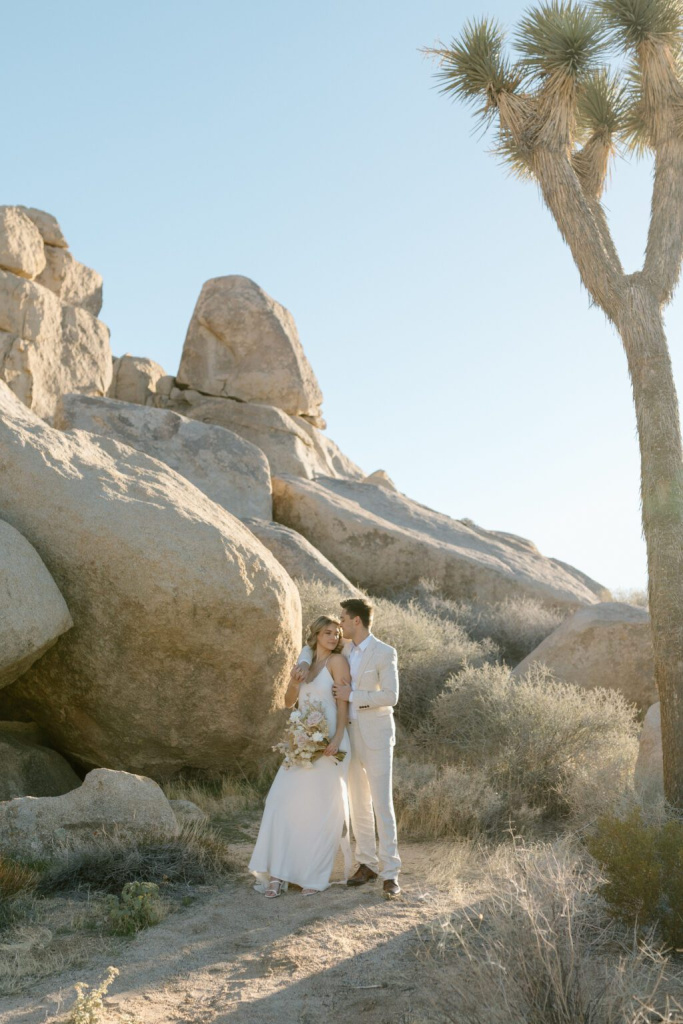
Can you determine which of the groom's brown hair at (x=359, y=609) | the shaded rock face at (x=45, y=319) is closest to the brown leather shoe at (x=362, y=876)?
the groom's brown hair at (x=359, y=609)

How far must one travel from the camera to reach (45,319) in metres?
19.1

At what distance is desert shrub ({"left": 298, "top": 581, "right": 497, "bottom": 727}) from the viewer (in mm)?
11141

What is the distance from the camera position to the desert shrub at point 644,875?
199 inches

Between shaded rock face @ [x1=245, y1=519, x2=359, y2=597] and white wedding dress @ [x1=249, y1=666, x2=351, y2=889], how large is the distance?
5.91 meters

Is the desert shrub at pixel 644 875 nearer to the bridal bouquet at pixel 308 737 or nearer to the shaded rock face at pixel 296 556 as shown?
the bridal bouquet at pixel 308 737

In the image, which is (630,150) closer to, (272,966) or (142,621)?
(142,621)

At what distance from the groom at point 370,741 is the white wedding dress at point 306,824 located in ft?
0.37

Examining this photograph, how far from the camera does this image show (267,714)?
8.67 meters

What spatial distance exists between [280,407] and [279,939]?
16.1 metres

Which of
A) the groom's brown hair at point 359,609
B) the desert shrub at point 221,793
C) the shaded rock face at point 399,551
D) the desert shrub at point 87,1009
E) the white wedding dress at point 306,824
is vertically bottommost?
the desert shrub at point 87,1009

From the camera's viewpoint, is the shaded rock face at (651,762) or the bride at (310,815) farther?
the shaded rock face at (651,762)

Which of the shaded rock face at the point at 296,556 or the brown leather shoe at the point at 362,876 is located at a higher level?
the shaded rock face at the point at 296,556

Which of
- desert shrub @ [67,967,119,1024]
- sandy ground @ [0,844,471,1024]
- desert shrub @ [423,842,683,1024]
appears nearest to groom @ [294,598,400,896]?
sandy ground @ [0,844,471,1024]

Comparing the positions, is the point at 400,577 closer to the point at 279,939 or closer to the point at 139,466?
the point at 139,466
